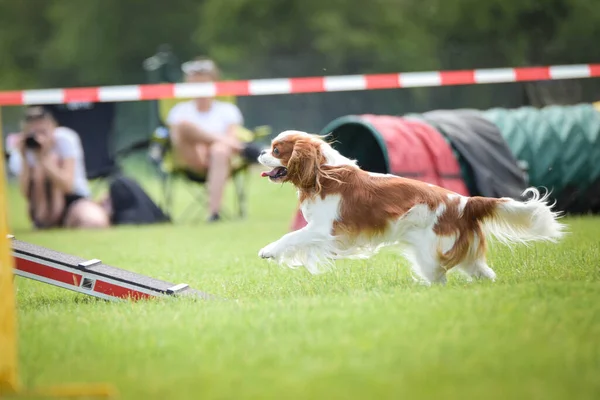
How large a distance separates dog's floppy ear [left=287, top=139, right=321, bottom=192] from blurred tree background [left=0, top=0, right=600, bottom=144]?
9.24 m

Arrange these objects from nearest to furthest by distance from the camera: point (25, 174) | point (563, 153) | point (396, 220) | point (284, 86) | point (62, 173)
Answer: point (396, 220)
point (563, 153)
point (284, 86)
point (62, 173)
point (25, 174)

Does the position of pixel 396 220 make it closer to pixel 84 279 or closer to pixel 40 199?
pixel 84 279

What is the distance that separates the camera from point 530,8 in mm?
20266

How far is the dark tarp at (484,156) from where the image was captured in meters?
8.55

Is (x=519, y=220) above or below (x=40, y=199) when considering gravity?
above

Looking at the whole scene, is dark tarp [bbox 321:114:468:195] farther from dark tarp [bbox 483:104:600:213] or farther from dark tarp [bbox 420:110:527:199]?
dark tarp [bbox 483:104:600:213]

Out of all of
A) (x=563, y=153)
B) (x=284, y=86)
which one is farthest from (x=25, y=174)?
(x=563, y=153)

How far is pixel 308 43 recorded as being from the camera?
79.9 feet

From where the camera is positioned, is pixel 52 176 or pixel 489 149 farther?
pixel 52 176

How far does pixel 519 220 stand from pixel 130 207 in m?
7.33

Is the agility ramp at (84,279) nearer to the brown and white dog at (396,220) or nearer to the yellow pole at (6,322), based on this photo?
the brown and white dog at (396,220)

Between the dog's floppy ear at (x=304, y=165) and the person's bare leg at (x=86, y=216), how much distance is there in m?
6.58

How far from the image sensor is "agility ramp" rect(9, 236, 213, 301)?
5246 millimetres

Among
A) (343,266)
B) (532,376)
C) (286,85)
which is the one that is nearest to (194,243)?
(286,85)
